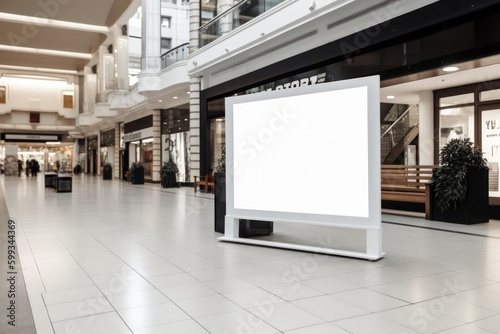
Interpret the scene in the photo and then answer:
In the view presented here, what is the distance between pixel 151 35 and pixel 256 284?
57.1ft

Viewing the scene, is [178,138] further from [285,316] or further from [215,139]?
[285,316]

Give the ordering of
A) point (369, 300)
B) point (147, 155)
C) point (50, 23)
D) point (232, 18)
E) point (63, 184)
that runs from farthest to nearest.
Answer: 1. point (50, 23)
2. point (147, 155)
3. point (63, 184)
4. point (232, 18)
5. point (369, 300)

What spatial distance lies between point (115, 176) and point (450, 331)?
30839mm

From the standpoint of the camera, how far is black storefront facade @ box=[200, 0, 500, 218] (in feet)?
21.5

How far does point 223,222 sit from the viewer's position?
653cm

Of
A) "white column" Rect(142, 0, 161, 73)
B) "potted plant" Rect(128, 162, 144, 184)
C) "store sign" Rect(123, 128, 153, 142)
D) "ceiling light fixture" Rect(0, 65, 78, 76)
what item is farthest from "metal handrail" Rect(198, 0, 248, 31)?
"ceiling light fixture" Rect(0, 65, 78, 76)

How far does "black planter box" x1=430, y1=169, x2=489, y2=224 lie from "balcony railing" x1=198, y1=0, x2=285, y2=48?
20.2 feet

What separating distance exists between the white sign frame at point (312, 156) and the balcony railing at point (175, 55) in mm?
12259

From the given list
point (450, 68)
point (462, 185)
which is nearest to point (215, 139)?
point (450, 68)

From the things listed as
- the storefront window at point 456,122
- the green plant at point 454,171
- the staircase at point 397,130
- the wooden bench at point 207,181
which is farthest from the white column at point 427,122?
the wooden bench at point 207,181

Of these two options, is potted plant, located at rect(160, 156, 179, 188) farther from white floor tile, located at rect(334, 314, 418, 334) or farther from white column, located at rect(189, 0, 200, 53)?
white floor tile, located at rect(334, 314, 418, 334)

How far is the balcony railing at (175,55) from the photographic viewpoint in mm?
17328

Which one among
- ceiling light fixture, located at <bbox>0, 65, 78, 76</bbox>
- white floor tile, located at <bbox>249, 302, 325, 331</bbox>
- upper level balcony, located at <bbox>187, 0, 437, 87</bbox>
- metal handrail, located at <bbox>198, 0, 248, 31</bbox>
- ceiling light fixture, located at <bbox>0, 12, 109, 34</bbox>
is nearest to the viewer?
white floor tile, located at <bbox>249, 302, 325, 331</bbox>

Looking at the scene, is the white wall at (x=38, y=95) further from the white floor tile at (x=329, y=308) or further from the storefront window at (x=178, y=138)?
the white floor tile at (x=329, y=308)
